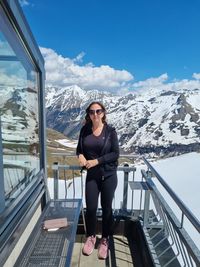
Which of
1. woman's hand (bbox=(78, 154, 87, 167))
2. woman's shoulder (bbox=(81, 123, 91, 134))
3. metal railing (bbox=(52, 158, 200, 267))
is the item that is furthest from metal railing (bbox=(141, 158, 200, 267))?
woman's shoulder (bbox=(81, 123, 91, 134))

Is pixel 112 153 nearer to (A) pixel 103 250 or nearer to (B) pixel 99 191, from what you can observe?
(B) pixel 99 191

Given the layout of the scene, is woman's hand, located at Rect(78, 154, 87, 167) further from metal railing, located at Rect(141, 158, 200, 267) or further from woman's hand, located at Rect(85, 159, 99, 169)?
metal railing, located at Rect(141, 158, 200, 267)

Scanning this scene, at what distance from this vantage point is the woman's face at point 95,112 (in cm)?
328

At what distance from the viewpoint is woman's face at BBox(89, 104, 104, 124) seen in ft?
10.8

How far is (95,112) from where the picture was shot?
10.8 ft

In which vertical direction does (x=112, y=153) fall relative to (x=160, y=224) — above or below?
above

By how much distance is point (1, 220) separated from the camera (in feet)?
6.75

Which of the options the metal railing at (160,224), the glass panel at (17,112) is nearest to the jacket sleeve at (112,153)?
the metal railing at (160,224)

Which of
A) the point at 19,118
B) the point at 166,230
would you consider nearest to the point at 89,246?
the point at 166,230

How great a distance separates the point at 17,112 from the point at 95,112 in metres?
0.87

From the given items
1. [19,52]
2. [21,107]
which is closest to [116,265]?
[21,107]

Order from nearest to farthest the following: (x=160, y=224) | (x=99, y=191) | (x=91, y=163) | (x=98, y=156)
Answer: (x=91, y=163) < (x=98, y=156) < (x=99, y=191) < (x=160, y=224)

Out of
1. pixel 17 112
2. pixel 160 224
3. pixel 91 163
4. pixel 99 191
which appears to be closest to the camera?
pixel 17 112

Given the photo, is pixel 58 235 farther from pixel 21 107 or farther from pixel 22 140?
pixel 21 107
